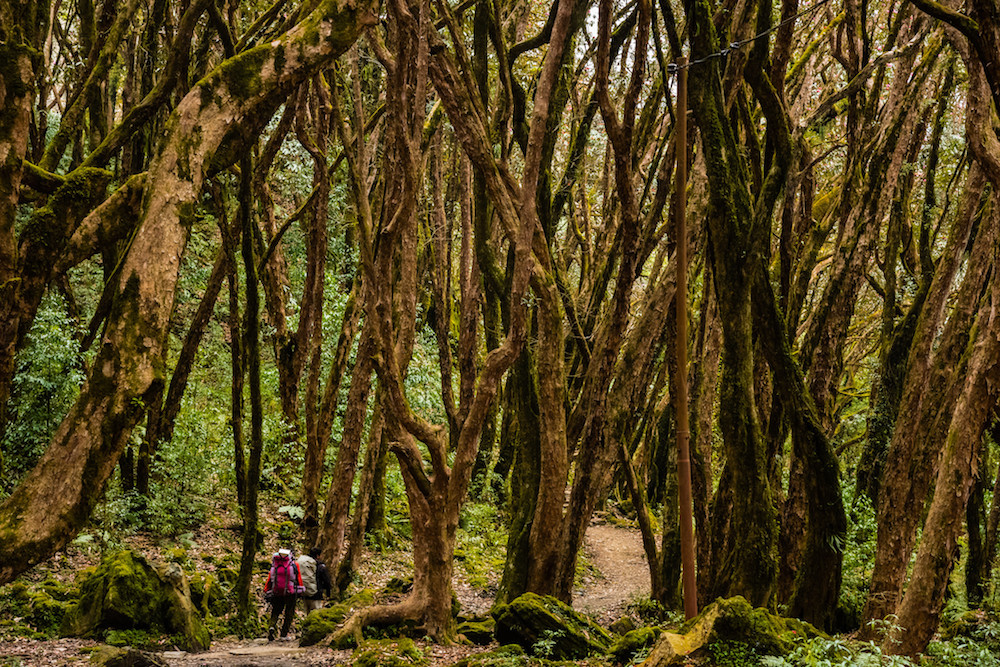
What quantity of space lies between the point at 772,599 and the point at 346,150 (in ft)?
22.8

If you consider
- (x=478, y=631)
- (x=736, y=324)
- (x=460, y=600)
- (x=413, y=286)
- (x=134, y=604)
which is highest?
(x=413, y=286)

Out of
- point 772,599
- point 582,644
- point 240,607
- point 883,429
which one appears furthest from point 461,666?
point 883,429

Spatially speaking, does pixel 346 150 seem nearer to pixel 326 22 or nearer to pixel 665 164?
pixel 665 164

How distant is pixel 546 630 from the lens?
24.8ft

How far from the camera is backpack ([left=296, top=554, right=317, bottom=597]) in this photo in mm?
10398

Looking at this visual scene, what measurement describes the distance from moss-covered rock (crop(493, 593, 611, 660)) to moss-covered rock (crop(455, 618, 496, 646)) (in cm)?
67

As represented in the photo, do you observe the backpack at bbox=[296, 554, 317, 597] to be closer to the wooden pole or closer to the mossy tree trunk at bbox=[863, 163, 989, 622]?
the wooden pole

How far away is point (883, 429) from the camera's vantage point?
11.0 metres

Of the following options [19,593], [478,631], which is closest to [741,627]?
[478,631]

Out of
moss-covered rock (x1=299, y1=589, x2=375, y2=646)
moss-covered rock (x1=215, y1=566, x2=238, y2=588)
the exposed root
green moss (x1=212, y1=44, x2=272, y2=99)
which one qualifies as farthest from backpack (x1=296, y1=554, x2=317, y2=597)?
green moss (x1=212, y1=44, x2=272, y2=99)

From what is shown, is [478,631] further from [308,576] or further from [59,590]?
[59,590]

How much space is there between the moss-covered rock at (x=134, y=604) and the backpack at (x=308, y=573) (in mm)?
1614

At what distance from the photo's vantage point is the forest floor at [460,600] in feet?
23.3

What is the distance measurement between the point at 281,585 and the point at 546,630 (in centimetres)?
381
